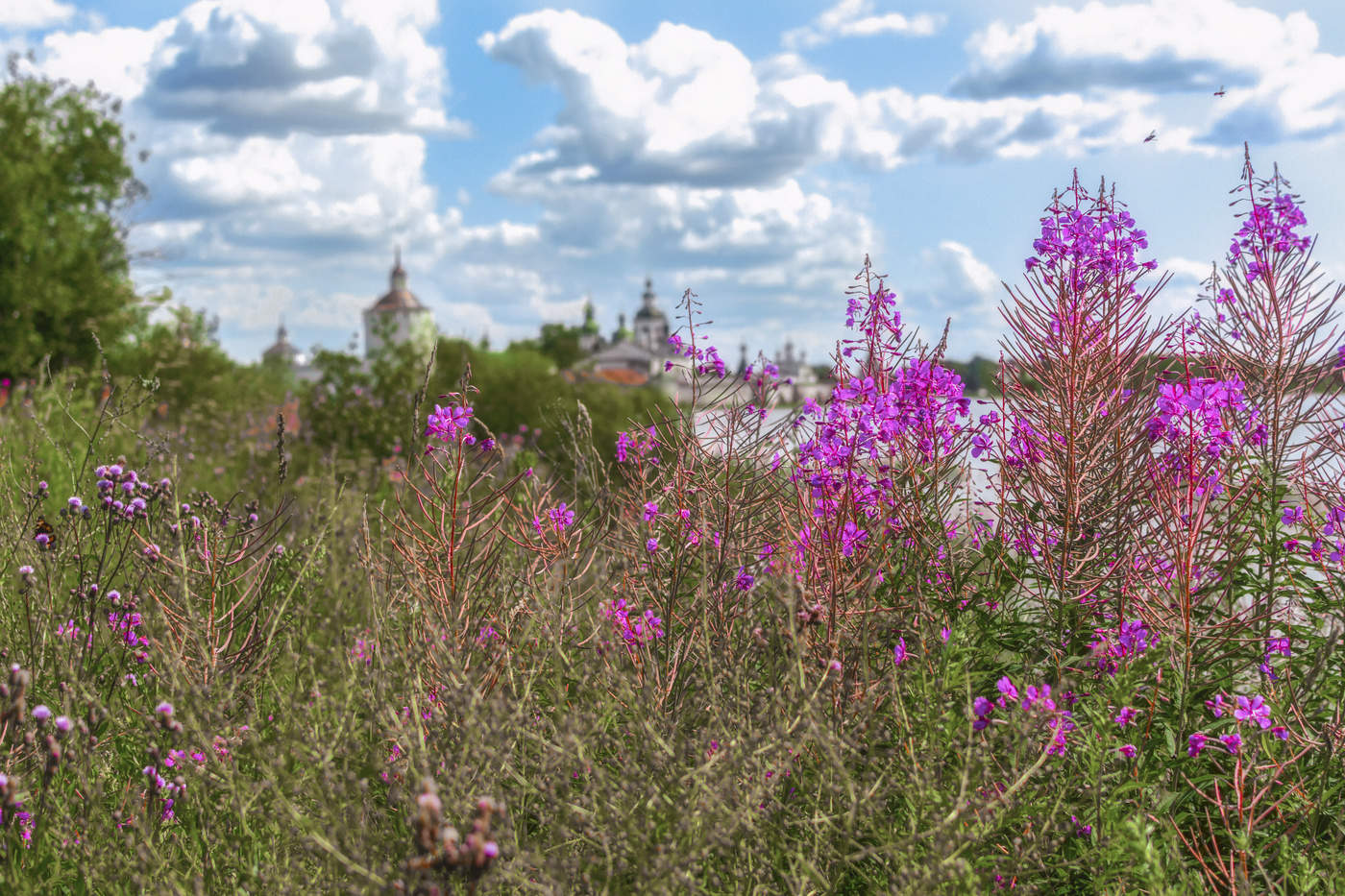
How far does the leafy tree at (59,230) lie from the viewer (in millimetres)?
22750

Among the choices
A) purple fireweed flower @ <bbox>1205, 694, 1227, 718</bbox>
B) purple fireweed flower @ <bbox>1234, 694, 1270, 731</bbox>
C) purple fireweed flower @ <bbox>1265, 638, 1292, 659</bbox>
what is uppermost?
purple fireweed flower @ <bbox>1265, 638, 1292, 659</bbox>

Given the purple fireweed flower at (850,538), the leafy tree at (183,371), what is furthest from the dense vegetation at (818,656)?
the leafy tree at (183,371)

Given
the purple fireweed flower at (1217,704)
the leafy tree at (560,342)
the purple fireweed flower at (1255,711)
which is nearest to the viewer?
the purple fireweed flower at (1255,711)

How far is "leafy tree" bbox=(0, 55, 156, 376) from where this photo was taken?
2275 centimetres

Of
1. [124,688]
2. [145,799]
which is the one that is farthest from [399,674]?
[124,688]

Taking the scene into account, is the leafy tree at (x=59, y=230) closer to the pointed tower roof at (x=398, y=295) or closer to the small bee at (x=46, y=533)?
the small bee at (x=46, y=533)

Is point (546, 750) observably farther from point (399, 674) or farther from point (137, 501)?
point (137, 501)

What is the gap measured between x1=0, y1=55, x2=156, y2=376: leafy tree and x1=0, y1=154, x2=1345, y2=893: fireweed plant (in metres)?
21.8

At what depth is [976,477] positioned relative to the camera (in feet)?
15.5

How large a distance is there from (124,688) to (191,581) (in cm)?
59

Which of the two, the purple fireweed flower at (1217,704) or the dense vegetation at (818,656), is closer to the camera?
the dense vegetation at (818,656)

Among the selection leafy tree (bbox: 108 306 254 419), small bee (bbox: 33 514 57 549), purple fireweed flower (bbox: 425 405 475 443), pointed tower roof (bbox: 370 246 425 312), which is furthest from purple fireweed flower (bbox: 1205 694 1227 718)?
pointed tower roof (bbox: 370 246 425 312)

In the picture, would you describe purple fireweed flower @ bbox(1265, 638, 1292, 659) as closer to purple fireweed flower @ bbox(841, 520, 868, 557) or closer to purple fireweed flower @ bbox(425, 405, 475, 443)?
purple fireweed flower @ bbox(841, 520, 868, 557)

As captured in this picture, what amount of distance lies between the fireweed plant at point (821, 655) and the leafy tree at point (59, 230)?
21.8 metres
